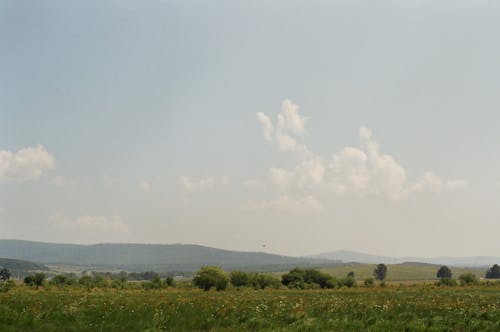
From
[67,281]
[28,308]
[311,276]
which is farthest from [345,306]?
[67,281]

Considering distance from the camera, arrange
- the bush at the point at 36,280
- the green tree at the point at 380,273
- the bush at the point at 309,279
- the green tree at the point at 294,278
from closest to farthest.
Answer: the bush at the point at 36,280 → the green tree at the point at 294,278 → the bush at the point at 309,279 → the green tree at the point at 380,273

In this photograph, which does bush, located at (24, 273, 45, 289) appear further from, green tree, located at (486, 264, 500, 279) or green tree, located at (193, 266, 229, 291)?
green tree, located at (486, 264, 500, 279)

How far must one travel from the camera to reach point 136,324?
21703 mm

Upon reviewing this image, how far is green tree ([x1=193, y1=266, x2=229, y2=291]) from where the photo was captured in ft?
218

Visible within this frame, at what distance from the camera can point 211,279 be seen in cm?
6700

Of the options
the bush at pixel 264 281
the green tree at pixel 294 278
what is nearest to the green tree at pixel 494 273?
the green tree at pixel 294 278

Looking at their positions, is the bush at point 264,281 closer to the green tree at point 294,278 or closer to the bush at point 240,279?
the bush at point 240,279

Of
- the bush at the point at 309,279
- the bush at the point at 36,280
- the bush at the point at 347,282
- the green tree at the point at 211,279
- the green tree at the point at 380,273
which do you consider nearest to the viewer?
the green tree at the point at 211,279

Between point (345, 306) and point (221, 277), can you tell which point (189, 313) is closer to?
point (345, 306)

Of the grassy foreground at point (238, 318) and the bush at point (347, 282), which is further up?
the grassy foreground at point (238, 318)

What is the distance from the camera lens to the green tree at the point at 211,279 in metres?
66.6

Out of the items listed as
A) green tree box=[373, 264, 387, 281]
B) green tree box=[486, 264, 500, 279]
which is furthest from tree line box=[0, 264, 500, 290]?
green tree box=[373, 264, 387, 281]

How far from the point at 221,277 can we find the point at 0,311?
45.5 m

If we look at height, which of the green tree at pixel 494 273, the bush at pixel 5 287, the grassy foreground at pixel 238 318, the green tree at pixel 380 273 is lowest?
the green tree at pixel 380 273
